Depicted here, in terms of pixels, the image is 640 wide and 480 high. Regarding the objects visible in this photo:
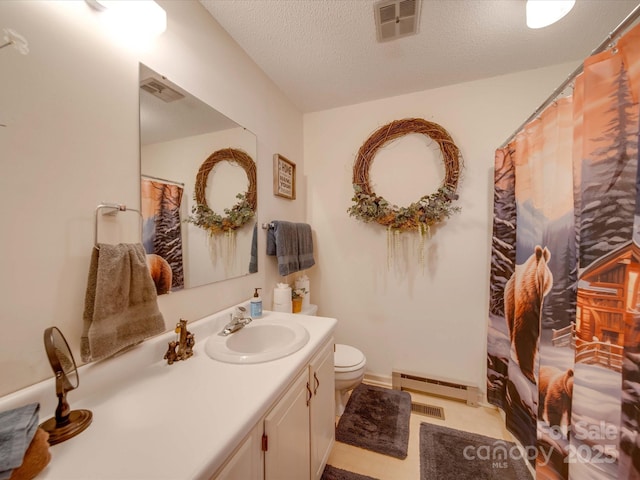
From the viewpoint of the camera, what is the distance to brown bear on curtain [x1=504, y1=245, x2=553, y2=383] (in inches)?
44.6

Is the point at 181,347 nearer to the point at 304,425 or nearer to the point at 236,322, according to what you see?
the point at 236,322

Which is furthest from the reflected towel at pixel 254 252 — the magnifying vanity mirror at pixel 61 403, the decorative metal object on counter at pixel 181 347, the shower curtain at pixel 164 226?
the magnifying vanity mirror at pixel 61 403

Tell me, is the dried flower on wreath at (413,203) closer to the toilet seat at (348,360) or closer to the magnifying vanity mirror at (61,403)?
the toilet seat at (348,360)

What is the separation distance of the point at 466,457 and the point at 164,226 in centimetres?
201

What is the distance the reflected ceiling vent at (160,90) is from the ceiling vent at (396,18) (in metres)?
1.05

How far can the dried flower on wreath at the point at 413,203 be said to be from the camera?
1823mm

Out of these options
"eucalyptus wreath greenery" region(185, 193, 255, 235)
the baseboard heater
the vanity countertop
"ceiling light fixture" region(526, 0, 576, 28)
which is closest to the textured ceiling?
"ceiling light fixture" region(526, 0, 576, 28)

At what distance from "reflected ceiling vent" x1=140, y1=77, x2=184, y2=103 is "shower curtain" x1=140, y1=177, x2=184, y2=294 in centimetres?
36

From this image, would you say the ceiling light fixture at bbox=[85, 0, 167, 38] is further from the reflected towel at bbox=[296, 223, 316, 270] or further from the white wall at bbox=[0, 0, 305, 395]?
the reflected towel at bbox=[296, 223, 316, 270]

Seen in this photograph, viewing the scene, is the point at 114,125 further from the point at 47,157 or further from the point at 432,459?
the point at 432,459

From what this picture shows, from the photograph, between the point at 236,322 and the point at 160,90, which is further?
the point at 236,322

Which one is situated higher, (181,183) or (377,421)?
(181,183)

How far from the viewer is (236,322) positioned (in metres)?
1.22

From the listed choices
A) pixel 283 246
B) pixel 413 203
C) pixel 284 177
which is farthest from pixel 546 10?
pixel 283 246
